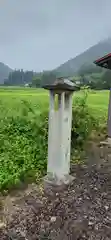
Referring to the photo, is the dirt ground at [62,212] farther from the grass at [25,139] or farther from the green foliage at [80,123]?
the green foliage at [80,123]

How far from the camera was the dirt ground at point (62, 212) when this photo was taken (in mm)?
3311

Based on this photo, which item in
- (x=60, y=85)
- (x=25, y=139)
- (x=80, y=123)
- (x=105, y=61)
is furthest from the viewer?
(x=105, y=61)

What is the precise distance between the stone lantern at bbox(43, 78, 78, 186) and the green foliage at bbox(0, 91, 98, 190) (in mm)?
511

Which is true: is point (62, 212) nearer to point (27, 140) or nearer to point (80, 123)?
point (27, 140)

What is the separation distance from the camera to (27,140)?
20.7 ft

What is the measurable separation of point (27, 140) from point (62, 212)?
274 cm

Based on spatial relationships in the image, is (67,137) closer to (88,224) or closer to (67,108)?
(67,108)

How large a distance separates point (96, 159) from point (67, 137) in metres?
1.63

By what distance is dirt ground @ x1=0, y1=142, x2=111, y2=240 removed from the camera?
3.31m

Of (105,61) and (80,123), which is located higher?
(105,61)

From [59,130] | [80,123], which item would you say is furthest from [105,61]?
[59,130]

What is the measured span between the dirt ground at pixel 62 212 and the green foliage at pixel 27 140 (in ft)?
1.36

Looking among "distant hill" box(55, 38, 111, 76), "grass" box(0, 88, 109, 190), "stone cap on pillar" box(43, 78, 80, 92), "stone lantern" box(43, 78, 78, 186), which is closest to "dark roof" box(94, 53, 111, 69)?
"grass" box(0, 88, 109, 190)

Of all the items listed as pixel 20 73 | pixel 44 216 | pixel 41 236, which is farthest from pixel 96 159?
pixel 20 73
